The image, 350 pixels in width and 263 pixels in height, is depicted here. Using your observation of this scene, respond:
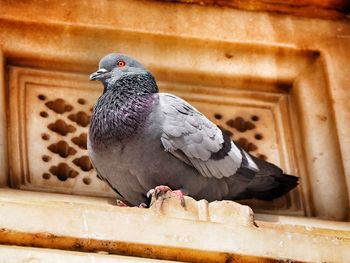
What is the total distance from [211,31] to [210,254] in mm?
2238

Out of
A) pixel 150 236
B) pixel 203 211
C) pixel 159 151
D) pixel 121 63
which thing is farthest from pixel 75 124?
pixel 150 236

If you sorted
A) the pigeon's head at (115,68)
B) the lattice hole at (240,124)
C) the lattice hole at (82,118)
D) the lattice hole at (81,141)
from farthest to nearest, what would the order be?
the lattice hole at (240,124)
the lattice hole at (82,118)
the lattice hole at (81,141)
the pigeon's head at (115,68)

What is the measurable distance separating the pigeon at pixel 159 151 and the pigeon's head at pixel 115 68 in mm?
137

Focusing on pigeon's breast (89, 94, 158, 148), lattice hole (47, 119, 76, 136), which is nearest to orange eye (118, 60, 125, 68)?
pigeon's breast (89, 94, 158, 148)

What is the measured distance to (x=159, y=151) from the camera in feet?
18.0

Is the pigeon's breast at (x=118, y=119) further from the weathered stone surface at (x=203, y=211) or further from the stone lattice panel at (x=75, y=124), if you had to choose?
the weathered stone surface at (x=203, y=211)

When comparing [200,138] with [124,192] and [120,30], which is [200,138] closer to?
[124,192]

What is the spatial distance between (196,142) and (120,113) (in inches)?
17.5

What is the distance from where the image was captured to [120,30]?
255 inches

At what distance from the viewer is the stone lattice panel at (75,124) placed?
5902 mm

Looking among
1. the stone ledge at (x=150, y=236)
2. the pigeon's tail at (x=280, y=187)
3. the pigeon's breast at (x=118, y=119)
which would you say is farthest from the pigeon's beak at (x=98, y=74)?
the stone ledge at (x=150, y=236)

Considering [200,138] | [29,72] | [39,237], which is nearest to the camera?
[39,237]

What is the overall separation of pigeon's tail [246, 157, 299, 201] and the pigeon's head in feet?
2.90

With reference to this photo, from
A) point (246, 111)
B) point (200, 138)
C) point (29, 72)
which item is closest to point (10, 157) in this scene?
point (29, 72)
